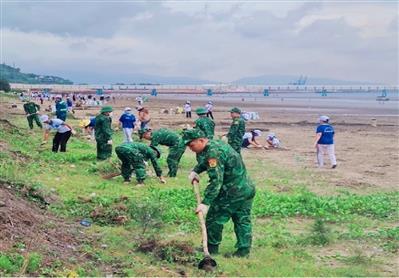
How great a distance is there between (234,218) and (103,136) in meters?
10.7

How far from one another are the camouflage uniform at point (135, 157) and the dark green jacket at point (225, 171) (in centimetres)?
621

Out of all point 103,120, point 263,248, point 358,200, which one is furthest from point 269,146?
point 263,248

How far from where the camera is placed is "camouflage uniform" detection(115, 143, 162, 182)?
14.9m

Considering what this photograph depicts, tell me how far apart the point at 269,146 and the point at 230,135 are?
7.96m

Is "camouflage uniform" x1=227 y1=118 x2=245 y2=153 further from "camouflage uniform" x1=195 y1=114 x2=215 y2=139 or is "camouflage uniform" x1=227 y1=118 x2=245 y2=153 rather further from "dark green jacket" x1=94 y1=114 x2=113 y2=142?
"dark green jacket" x1=94 y1=114 x2=113 y2=142

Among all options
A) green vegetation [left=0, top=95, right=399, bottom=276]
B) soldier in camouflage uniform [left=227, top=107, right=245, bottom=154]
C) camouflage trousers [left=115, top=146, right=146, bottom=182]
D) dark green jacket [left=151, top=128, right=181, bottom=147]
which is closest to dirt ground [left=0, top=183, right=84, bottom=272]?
green vegetation [left=0, top=95, right=399, bottom=276]

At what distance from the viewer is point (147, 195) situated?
13.5 metres

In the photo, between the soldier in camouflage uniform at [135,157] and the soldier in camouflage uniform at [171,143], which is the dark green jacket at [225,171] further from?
the soldier in camouflage uniform at [171,143]

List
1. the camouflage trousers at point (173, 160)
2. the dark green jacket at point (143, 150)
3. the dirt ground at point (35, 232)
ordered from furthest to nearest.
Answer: the camouflage trousers at point (173, 160) < the dark green jacket at point (143, 150) < the dirt ground at point (35, 232)

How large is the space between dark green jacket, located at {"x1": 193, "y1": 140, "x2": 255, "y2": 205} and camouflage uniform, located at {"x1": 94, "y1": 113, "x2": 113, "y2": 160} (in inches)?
415

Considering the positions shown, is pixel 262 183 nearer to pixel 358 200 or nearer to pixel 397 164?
pixel 358 200

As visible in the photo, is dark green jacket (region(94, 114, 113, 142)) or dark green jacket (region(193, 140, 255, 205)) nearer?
dark green jacket (region(193, 140, 255, 205))

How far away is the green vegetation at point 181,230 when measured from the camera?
829 cm

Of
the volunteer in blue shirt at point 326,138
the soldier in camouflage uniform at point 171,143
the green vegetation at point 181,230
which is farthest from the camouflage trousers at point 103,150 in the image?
the volunteer in blue shirt at point 326,138
